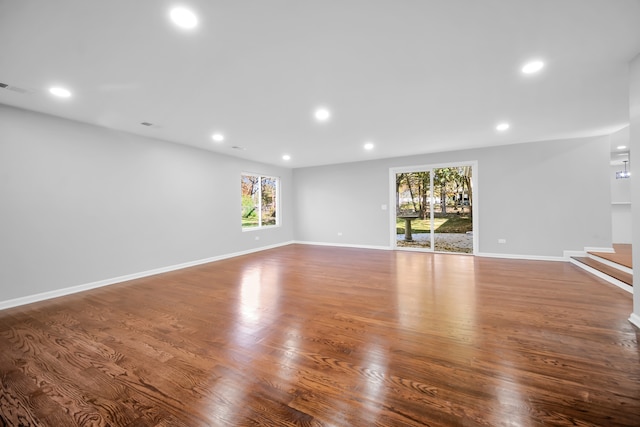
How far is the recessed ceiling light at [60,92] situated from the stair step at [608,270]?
23.9ft

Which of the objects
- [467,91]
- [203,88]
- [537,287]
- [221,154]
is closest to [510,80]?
[467,91]

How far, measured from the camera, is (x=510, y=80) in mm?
2656

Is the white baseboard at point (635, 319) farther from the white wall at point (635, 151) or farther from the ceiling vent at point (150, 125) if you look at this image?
the ceiling vent at point (150, 125)

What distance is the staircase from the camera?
3454 mm

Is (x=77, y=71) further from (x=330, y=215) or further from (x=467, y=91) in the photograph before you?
(x=330, y=215)

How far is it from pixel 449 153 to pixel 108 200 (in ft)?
23.0

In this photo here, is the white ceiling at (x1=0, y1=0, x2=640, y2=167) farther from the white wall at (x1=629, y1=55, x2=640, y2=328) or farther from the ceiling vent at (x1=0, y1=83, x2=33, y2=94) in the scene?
the white wall at (x1=629, y1=55, x2=640, y2=328)

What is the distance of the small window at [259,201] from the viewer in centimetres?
674

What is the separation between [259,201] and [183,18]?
5.58 metres

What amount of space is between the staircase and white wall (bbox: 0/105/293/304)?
23.0 ft

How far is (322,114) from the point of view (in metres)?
3.59

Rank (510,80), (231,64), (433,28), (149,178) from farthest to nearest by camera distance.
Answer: (149,178)
(510,80)
(231,64)
(433,28)

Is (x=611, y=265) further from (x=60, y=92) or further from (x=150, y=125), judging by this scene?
(x=60, y=92)

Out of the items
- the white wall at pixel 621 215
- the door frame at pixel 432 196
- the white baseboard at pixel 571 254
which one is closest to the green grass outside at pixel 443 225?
the door frame at pixel 432 196
